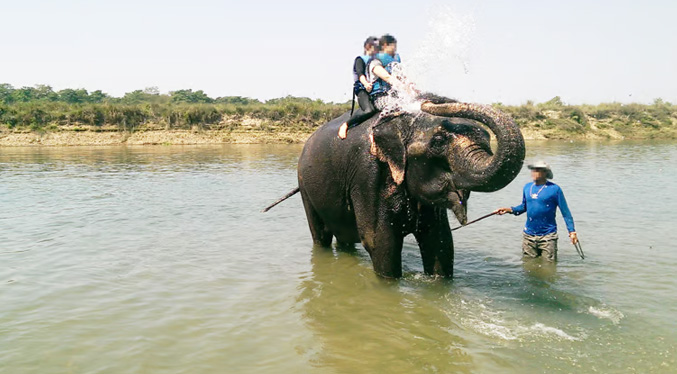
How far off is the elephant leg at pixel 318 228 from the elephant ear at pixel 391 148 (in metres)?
2.55

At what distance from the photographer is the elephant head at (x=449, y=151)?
16.3 feet

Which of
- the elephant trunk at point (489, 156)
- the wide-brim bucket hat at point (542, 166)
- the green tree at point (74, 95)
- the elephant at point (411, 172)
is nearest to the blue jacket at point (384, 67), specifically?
the elephant at point (411, 172)

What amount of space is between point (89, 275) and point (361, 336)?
4.13 m

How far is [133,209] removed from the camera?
1284 cm

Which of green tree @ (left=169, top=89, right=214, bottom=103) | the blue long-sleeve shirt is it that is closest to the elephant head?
the blue long-sleeve shirt

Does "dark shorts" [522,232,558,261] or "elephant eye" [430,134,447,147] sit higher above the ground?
"elephant eye" [430,134,447,147]

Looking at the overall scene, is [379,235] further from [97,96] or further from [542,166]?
[97,96]

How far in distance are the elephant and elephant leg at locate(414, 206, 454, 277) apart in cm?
1

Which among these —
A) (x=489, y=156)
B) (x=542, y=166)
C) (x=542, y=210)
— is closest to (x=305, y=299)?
(x=489, y=156)

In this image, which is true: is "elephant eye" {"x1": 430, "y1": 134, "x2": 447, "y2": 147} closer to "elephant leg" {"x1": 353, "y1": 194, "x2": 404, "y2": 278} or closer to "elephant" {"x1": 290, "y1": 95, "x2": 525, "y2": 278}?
"elephant" {"x1": 290, "y1": 95, "x2": 525, "y2": 278}

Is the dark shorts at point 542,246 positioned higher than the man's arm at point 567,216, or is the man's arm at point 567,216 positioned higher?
the man's arm at point 567,216

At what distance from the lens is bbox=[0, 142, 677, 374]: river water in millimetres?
4883

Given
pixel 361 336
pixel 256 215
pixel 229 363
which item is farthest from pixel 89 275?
pixel 256 215

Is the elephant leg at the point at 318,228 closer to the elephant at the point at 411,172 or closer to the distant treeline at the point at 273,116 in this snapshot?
the elephant at the point at 411,172
